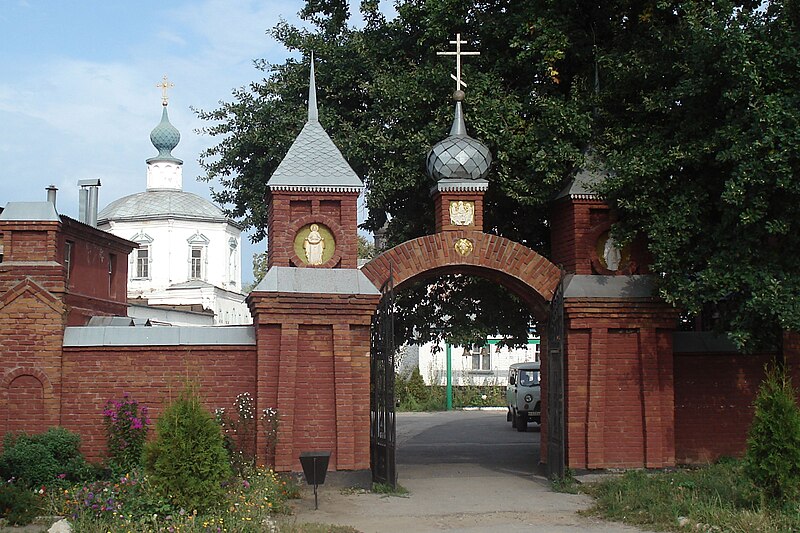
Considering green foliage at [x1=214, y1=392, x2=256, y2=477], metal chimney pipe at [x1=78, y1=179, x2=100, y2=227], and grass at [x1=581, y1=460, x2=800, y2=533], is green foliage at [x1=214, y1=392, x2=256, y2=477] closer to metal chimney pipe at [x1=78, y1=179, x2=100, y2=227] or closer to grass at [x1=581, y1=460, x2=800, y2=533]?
grass at [x1=581, y1=460, x2=800, y2=533]

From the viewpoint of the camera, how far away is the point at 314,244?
545 inches

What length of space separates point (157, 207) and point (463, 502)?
38.6 metres

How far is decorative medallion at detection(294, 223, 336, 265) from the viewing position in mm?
13836

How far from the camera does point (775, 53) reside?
1239 cm

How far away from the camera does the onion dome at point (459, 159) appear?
1426 centimetres

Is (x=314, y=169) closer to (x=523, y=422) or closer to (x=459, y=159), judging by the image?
(x=459, y=159)

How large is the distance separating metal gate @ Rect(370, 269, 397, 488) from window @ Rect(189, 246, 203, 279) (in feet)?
120

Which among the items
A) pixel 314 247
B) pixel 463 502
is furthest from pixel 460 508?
pixel 314 247

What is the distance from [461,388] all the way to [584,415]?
25147mm

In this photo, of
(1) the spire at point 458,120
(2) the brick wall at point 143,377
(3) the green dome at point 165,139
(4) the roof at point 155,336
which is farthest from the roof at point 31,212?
(3) the green dome at point 165,139

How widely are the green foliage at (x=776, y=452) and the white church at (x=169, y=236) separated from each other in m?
38.8

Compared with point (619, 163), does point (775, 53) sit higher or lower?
higher

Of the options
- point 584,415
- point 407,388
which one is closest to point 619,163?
point 584,415

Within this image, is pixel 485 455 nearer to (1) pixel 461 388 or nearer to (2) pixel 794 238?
(2) pixel 794 238
